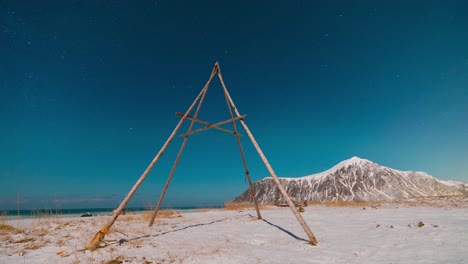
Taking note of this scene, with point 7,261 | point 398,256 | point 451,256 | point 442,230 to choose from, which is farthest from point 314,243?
point 7,261

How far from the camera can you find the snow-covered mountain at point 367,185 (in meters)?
159

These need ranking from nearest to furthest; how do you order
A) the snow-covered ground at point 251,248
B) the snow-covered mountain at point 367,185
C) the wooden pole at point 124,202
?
the snow-covered ground at point 251,248
the wooden pole at point 124,202
the snow-covered mountain at point 367,185

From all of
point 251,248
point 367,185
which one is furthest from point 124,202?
point 367,185

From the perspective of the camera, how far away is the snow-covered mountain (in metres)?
159

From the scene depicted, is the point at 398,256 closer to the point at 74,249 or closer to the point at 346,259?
the point at 346,259

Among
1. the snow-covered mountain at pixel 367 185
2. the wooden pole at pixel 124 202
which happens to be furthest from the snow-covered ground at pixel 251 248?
the snow-covered mountain at pixel 367 185

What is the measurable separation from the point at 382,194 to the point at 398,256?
638 ft

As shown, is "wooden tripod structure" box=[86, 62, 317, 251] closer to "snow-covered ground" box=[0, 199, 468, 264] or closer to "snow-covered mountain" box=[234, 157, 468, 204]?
"snow-covered ground" box=[0, 199, 468, 264]

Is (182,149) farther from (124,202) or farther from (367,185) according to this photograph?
(367,185)

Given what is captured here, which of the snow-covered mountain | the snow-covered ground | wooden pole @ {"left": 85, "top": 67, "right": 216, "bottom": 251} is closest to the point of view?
the snow-covered ground

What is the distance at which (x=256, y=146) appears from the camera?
7.71 metres

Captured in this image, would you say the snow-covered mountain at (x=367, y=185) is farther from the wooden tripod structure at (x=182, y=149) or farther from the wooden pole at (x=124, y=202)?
the wooden pole at (x=124, y=202)

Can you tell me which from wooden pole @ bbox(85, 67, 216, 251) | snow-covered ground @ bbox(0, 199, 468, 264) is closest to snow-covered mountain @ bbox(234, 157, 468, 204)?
snow-covered ground @ bbox(0, 199, 468, 264)

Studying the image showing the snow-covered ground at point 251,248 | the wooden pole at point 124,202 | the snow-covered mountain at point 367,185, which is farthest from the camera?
the snow-covered mountain at point 367,185
